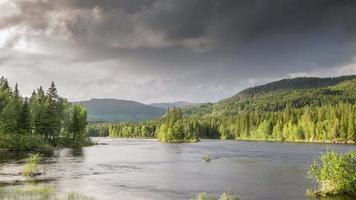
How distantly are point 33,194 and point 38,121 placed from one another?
87651 mm

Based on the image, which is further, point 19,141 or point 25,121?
point 25,121

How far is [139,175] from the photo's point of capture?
67062 millimetres

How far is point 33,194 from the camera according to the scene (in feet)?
143

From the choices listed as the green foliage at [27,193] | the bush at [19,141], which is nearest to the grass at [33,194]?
the green foliage at [27,193]

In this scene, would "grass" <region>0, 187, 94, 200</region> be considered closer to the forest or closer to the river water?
the river water

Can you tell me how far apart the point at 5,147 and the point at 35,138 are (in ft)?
30.0

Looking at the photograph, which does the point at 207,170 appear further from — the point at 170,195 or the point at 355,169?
the point at 355,169

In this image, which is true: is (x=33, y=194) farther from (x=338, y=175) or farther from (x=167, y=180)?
(x=338, y=175)

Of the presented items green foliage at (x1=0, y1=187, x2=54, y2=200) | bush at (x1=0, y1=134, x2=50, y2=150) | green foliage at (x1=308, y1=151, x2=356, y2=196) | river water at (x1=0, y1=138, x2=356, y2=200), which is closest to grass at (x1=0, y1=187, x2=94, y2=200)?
green foliage at (x1=0, y1=187, x2=54, y2=200)

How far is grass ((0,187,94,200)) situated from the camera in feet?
135

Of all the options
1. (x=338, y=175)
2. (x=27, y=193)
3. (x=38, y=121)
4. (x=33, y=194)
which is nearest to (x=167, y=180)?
(x=33, y=194)

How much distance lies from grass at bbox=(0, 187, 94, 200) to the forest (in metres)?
66.3

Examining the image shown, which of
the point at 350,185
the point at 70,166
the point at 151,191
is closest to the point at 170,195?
the point at 151,191

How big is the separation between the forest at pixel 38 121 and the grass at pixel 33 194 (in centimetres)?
6633
